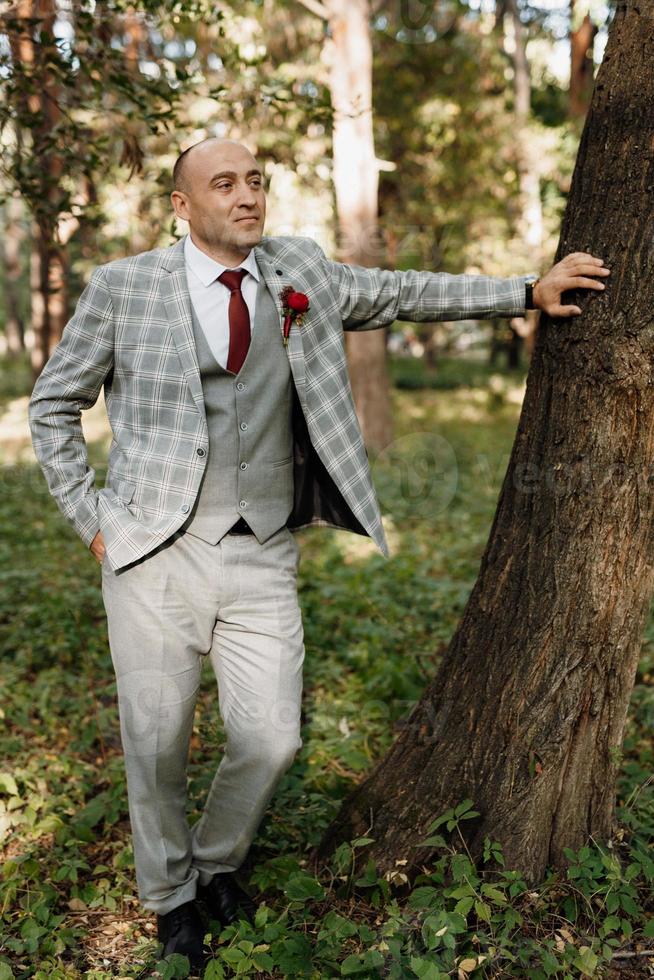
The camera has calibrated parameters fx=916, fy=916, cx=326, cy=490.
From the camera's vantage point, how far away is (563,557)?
9.18 feet

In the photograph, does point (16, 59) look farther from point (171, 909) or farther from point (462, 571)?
point (462, 571)

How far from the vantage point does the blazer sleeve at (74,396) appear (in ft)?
9.43

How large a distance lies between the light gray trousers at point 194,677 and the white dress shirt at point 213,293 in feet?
2.09

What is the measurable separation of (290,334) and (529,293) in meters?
0.78

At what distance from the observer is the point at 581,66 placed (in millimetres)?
18938

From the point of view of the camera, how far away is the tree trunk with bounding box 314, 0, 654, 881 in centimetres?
→ 262

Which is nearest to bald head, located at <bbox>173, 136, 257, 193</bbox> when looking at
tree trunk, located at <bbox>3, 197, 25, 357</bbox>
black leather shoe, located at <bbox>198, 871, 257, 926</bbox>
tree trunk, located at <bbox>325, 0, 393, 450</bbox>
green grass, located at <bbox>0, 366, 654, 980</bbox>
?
green grass, located at <bbox>0, 366, 654, 980</bbox>

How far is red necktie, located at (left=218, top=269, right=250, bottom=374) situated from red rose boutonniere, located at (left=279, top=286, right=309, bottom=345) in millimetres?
122

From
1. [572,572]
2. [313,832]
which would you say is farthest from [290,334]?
[313,832]

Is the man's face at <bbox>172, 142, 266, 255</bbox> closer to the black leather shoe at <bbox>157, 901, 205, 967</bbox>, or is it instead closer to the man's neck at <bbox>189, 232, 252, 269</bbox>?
the man's neck at <bbox>189, 232, 252, 269</bbox>

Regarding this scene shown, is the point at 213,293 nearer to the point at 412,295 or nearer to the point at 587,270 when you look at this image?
the point at 412,295

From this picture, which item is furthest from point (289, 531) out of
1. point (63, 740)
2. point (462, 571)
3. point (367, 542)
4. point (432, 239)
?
point (432, 239)

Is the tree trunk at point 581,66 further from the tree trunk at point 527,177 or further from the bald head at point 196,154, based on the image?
the bald head at point 196,154

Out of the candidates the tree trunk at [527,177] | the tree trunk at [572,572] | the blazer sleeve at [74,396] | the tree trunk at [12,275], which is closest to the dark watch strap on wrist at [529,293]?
the tree trunk at [572,572]
